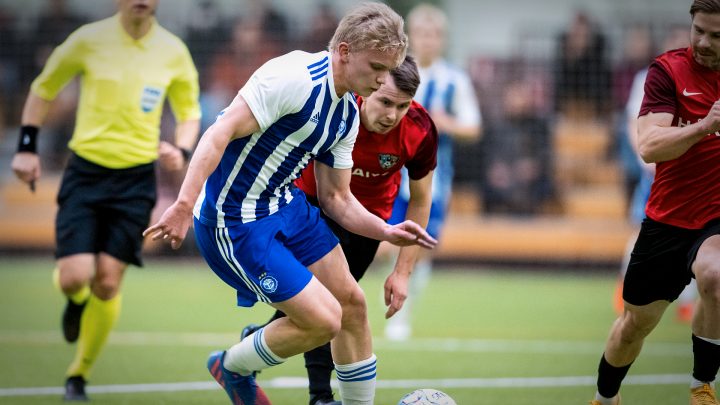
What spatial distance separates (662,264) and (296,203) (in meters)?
1.85

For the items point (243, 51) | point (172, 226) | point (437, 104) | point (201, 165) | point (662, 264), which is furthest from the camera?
point (243, 51)

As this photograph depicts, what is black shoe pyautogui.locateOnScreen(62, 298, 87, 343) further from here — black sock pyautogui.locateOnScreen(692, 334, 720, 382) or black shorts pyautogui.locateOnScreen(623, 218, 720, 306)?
black sock pyautogui.locateOnScreen(692, 334, 720, 382)

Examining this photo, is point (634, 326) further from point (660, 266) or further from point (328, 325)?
point (328, 325)

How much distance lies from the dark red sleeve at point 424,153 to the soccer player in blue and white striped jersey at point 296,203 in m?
0.56

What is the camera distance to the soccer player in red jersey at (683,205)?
203 inches

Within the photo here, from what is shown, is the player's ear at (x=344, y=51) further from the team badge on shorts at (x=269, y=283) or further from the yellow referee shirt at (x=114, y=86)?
the yellow referee shirt at (x=114, y=86)

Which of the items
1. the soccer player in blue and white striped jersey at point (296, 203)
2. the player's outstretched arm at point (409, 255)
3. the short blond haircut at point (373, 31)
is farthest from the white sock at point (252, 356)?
the short blond haircut at point (373, 31)

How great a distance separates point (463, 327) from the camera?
10.2 meters

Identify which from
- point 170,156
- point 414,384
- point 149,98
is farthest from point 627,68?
point 170,156

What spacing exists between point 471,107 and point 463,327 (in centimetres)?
210

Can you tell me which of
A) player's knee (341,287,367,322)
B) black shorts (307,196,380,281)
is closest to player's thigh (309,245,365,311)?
player's knee (341,287,367,322)

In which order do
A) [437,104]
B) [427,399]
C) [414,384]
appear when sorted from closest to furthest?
[427,399] < [414,384] < [437,104]

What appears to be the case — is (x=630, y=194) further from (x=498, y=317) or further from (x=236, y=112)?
(x=236, y=112)

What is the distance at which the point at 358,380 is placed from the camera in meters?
5.31
